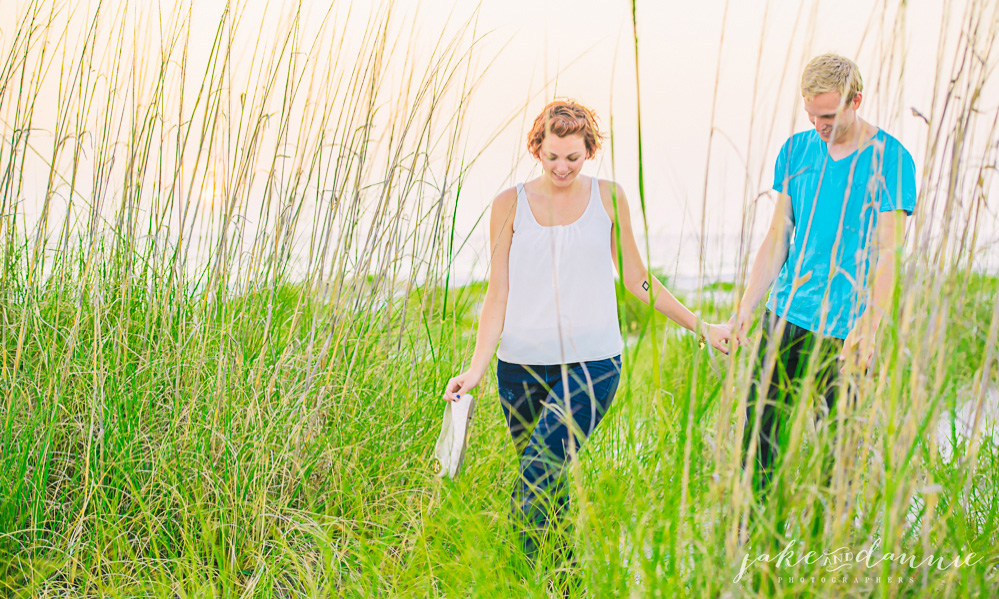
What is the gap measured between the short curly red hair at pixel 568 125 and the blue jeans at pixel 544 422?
55 cm

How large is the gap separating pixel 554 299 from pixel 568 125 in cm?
42

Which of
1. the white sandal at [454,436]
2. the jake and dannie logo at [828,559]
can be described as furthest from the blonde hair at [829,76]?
the white sandal at [454,436]

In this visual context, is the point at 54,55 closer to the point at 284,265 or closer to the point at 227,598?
the point at 284,265

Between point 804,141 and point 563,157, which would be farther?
point 804,141

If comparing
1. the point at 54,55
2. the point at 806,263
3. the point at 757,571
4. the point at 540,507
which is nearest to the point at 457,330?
the point at 540,507

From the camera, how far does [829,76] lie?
5.55ft

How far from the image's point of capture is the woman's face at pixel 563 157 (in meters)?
1.84

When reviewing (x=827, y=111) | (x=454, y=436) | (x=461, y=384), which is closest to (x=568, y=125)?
(x=827, y=111)

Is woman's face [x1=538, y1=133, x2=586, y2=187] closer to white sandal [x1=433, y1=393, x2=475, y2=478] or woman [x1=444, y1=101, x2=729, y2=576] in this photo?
woman [x1=444, y1=101, x2=729, y2=576]

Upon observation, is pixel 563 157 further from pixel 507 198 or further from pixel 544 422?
pixel 544 422

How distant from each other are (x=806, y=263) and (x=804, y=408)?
2.81 feet

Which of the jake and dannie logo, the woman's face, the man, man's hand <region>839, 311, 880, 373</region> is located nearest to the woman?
the woman's face

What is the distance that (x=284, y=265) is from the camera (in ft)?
7.54

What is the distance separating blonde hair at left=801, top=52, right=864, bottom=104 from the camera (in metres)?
1.69
